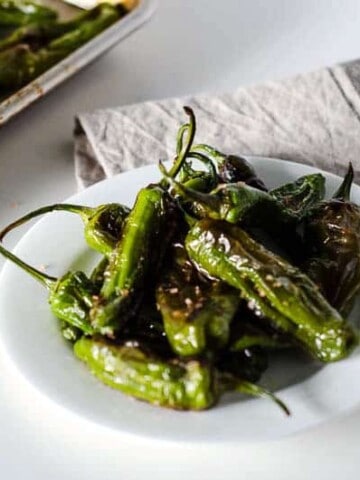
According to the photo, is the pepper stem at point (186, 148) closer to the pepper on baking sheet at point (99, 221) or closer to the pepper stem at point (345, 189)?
the pepper on baking sheet at point (99, 221)

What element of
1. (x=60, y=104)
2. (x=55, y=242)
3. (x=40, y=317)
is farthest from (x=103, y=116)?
A: (x=40, y=317)

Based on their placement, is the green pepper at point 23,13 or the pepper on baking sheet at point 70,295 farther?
the green pepper at point 23,13

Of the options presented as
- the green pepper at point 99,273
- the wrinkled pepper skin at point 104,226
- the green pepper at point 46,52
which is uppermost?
the green pepper at point 46,52

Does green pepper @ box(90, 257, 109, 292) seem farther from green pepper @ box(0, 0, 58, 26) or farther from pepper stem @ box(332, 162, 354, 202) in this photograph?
green pepper @ box(0, 0, 58, 26)

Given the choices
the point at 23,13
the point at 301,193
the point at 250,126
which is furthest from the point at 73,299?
the point at 23,13

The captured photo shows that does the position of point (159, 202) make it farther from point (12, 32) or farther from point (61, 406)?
point (12, 32)

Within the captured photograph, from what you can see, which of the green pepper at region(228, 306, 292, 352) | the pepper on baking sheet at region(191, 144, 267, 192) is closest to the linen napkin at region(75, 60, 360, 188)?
the pepper on baking sheet at region(191, 144, 267, 192)

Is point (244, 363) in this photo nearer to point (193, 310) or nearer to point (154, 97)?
point (193, 310)

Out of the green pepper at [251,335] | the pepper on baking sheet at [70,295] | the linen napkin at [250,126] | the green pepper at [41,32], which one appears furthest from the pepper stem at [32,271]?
the green pepper at [41,32]
